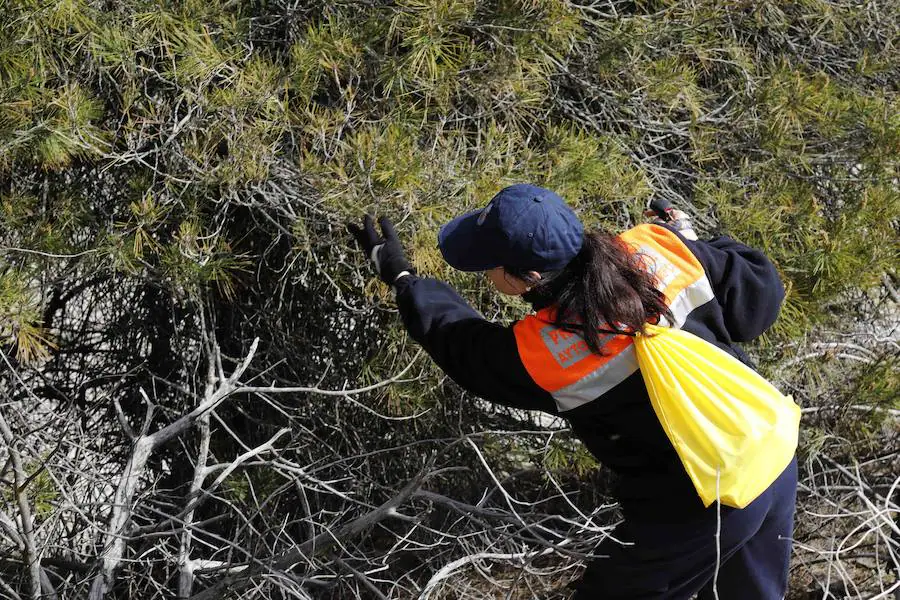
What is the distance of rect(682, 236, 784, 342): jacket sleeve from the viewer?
214 centimetres

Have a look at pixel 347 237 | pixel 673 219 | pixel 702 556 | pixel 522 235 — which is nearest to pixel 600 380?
pixel 522 235

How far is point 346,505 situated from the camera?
3502mm

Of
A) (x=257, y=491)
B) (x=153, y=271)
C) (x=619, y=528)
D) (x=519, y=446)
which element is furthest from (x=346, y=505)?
(x=619, y=528)

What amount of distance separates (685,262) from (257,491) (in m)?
1.80

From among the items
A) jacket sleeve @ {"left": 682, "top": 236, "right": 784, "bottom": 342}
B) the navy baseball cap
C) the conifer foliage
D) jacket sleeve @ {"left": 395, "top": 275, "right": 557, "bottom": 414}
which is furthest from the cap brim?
the conifer foliage

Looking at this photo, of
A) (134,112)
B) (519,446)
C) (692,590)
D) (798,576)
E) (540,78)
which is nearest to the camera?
(692,590)

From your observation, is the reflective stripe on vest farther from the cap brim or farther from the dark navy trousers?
the dark navy trousers

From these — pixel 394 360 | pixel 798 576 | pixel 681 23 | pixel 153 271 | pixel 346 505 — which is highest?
pixel 681 23

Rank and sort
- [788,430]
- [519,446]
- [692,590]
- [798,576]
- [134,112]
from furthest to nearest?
1. [798,576]
2. [519,446]
3. [134,112]
4. [692,590]
5. [788,430]

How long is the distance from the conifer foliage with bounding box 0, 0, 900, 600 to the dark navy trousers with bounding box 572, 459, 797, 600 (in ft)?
0.71

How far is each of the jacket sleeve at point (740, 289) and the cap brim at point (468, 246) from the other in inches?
19.2

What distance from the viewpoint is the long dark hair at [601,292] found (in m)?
1.92

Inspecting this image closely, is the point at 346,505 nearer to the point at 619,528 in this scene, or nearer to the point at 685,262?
the point at 619,528

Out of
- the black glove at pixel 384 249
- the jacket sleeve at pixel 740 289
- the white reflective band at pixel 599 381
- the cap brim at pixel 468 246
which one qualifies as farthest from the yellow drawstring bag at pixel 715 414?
the black glove at pixel 384 249
